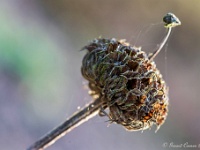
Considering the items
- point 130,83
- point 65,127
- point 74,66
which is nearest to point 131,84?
point 130,83

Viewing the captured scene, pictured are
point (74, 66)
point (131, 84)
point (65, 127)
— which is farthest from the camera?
point (74, 66)

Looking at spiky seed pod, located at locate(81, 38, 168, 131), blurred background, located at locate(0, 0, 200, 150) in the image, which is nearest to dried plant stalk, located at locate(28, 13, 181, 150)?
spiky seed pod, located at locate(81, 38, 168, 131)

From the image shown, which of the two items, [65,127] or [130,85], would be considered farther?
Answer: [65,127]

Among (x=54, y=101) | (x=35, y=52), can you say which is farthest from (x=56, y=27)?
(x=54, y=101)

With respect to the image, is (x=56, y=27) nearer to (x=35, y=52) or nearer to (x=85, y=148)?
(x=35, y=52)

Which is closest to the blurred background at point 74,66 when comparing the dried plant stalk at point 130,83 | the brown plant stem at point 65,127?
the brown plant stem at point 65,127

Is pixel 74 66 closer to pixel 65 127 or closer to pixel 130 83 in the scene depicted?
pixel 65 127

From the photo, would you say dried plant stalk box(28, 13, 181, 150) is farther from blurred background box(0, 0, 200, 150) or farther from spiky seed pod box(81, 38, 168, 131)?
blurred background box(0, 0, 200, 150)
